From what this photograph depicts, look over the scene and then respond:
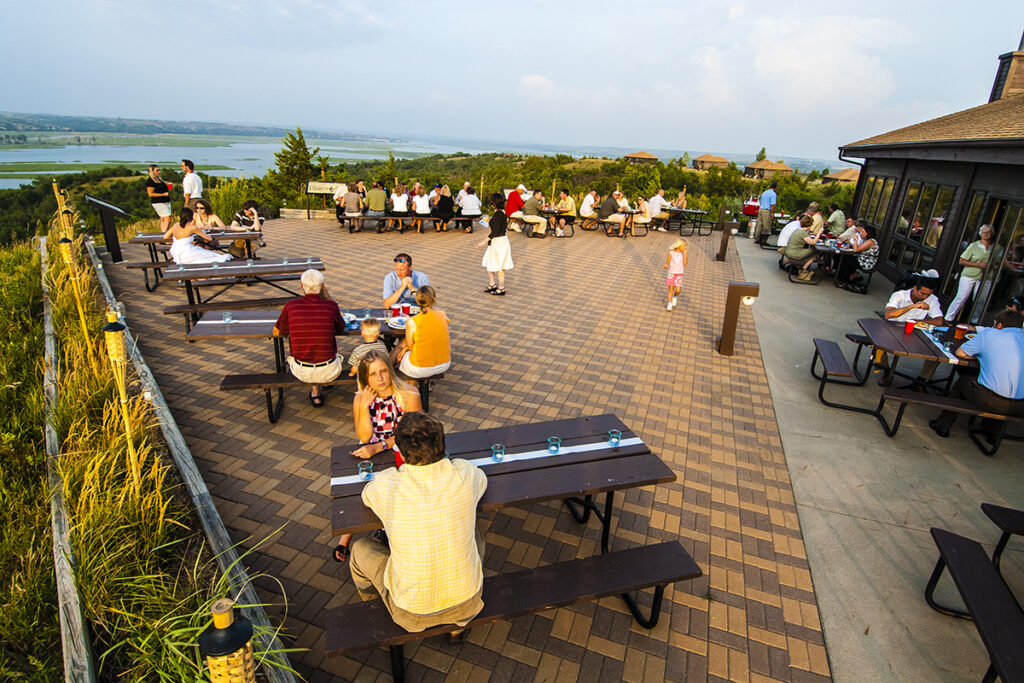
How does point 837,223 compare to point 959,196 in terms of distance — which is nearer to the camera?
point 959,196

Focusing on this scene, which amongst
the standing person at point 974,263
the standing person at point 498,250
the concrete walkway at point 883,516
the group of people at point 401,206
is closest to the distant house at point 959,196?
the standing person at point 974,263

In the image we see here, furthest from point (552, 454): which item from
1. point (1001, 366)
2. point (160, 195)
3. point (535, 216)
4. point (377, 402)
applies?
point (535, 216)

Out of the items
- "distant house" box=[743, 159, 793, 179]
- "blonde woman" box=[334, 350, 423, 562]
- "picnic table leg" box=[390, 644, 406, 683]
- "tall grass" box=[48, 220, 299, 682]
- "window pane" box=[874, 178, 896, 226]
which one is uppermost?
"distant house" box=[743, 159, 793, 179]

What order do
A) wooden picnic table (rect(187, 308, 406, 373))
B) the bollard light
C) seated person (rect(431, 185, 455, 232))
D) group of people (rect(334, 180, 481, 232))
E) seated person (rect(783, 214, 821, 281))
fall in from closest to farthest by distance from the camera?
the bollard light, wooden picnic table (rect(187, 308, 406, 373)), seated person (rect(783, 214, 821, 281)), group of people (rect(334, 180, 481, 232)), seated person (rect(431, 185, 455, 232))

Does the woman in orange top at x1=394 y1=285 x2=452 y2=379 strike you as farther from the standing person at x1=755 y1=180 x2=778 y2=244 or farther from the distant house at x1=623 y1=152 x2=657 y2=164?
the distant house at x1=623 y1=152 x2=657 y2=164

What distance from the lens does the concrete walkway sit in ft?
9.71

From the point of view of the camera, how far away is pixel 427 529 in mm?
2188

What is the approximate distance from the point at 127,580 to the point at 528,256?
36.2ft

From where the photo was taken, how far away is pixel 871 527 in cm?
393

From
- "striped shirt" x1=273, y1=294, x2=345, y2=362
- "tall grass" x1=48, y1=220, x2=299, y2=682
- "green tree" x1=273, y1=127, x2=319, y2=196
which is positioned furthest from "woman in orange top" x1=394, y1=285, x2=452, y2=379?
"green tree" x1=273, y1=127, x2=319, y2=196

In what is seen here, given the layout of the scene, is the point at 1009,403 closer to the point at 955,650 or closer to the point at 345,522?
the point at 955,650

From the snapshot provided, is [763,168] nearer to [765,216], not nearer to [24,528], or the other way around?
[765,216]

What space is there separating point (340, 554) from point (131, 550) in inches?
44.3

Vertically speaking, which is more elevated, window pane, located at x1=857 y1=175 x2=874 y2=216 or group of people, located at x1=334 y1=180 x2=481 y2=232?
window pane, located at x1=857 y1=175 x2=874 y2=216
